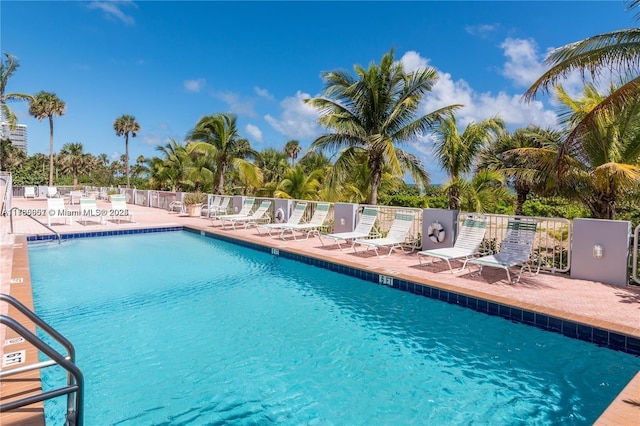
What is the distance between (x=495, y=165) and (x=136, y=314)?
1340 cm

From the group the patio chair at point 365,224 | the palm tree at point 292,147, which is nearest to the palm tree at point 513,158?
the patio chair at point 365,224

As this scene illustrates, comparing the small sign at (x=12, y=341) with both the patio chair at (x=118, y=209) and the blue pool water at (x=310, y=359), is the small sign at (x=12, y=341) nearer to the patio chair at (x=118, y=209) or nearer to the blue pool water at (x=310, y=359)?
the blue pool water at (x=310, y=359)

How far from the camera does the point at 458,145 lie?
1324cm

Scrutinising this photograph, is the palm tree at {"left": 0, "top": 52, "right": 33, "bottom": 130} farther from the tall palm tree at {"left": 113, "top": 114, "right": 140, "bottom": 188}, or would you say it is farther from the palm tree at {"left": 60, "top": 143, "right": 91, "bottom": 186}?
the palm tree at {"left": 60, "top": 143, "right": 91, "bottom": 186}

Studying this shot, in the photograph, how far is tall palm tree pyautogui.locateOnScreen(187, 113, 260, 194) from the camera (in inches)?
829

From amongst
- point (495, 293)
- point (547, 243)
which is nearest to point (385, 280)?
point (495, 293)

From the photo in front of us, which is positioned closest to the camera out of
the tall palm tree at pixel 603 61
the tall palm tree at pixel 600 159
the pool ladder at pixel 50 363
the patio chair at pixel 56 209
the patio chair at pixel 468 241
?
the pool ladder at pixel 50 363

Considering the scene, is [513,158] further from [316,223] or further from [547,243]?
[316,223]

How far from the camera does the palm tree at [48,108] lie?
35594 mm

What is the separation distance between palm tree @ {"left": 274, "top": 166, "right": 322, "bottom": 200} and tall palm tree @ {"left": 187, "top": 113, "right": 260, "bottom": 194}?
5043mm

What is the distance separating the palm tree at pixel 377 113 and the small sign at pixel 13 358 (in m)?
11.0

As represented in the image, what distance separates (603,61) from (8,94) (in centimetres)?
2563

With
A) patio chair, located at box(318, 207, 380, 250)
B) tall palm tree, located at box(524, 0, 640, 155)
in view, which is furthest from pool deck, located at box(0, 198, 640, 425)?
tall palm tree, located at box(524, 0, 640, 155)

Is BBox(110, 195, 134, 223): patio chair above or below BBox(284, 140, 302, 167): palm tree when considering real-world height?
below
